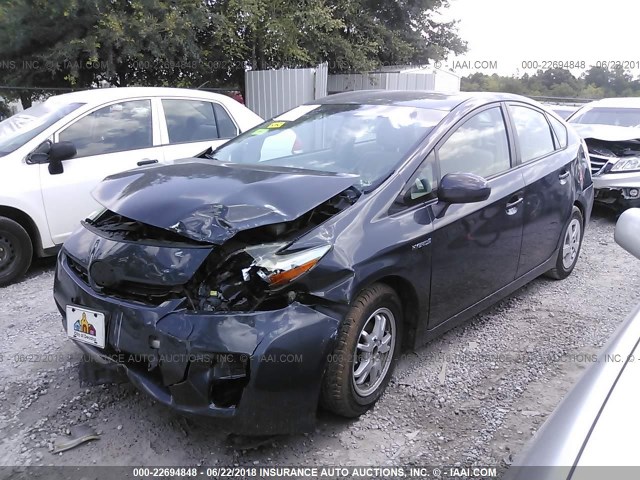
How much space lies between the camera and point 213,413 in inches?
86.5

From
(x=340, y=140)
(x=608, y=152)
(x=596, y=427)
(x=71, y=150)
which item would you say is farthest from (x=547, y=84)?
(x=596, y=427)

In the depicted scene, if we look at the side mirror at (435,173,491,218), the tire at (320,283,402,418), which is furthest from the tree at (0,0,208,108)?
the tire at (320,283,402,418)

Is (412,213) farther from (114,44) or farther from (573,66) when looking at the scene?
(114,44)

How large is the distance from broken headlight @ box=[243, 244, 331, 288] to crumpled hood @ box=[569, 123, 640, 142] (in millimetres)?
6299

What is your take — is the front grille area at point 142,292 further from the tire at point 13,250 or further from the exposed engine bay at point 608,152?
the exposed engine bay at point 608,152

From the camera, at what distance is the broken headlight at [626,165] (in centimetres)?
709

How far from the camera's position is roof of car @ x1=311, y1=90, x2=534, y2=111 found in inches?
137

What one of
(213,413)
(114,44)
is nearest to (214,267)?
(213,413)

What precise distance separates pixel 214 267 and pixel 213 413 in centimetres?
63

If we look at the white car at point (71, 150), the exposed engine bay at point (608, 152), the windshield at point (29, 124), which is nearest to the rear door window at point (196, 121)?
the white car at point (71, 150)

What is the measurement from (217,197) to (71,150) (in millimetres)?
2744

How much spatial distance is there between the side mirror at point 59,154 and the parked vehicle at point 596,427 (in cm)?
438

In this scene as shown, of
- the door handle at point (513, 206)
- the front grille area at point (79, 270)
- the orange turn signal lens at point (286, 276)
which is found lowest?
the front grille area at point (79, 270)

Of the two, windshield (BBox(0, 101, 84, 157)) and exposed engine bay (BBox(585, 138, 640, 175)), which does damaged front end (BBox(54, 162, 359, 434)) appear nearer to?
windshield (BBox(0, 101, 84, 157))
